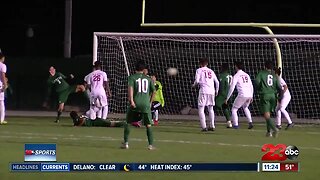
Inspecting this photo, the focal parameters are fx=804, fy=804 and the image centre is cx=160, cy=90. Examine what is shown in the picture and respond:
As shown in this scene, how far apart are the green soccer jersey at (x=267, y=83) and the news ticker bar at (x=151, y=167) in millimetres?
5521

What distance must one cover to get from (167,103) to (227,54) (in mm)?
2780

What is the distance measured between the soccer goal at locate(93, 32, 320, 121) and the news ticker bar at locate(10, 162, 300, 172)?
1159 centimetres

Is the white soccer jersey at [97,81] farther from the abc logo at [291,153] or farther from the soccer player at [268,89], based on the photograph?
the abc logo at [291,153]

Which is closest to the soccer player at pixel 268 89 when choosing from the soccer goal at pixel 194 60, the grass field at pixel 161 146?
the grass field at pixel 161 146

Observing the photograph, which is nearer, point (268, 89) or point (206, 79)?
point (268, 89)

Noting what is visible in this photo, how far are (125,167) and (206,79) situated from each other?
928 cm

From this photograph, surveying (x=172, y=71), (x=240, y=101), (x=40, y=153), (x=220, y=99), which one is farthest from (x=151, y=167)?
(x=172, y=71)

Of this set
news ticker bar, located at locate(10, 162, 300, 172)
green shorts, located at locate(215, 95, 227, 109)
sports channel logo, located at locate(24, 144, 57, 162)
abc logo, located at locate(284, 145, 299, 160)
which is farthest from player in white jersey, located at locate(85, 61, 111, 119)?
sports channel logo, located at locate(24, 144, 57, 162)

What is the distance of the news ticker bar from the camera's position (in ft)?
41.3

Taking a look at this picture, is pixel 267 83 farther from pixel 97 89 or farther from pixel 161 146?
pixel 97 89

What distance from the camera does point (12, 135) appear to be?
1970cm

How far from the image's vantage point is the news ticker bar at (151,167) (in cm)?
1260

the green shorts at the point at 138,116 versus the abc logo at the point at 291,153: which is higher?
the green shorts at the point at 138,116

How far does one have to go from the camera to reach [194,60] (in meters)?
29.5
